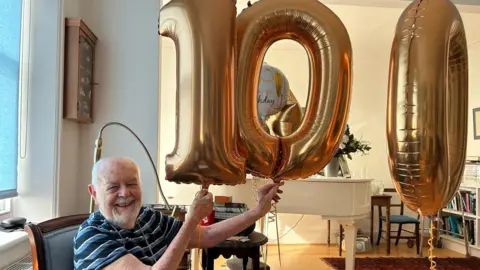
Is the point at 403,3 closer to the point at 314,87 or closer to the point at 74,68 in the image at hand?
the point at 74,68

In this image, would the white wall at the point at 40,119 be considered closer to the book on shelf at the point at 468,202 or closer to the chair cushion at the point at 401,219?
the chair cushion at the point at 401,219

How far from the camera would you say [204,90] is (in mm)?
768

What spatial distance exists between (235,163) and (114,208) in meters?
0.72

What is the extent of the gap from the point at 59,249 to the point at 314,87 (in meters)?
1.01

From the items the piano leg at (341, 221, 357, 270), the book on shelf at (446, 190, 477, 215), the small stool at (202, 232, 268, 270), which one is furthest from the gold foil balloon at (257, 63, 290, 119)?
the book on shelf at (446, 190, 477, 215)

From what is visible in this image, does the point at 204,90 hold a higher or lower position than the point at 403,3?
lower

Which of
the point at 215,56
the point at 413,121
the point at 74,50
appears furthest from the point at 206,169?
the point at 74,50

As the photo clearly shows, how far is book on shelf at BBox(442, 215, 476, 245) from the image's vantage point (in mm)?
5125

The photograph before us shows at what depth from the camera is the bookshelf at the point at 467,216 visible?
503 centimetres

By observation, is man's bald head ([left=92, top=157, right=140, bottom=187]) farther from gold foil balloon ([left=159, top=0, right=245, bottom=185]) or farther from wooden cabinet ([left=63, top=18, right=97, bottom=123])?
wooden cabinet ([left=63, top=18, right=97, bottom=123])

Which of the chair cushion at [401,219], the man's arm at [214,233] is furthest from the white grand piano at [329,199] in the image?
the chair cushion at [401,219]

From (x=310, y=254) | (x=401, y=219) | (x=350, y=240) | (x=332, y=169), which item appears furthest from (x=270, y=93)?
(x=401, y=219)

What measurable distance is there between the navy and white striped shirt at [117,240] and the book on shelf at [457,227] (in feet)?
15.0

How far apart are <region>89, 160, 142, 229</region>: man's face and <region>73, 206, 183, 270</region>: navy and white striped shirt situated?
1.4 inches
